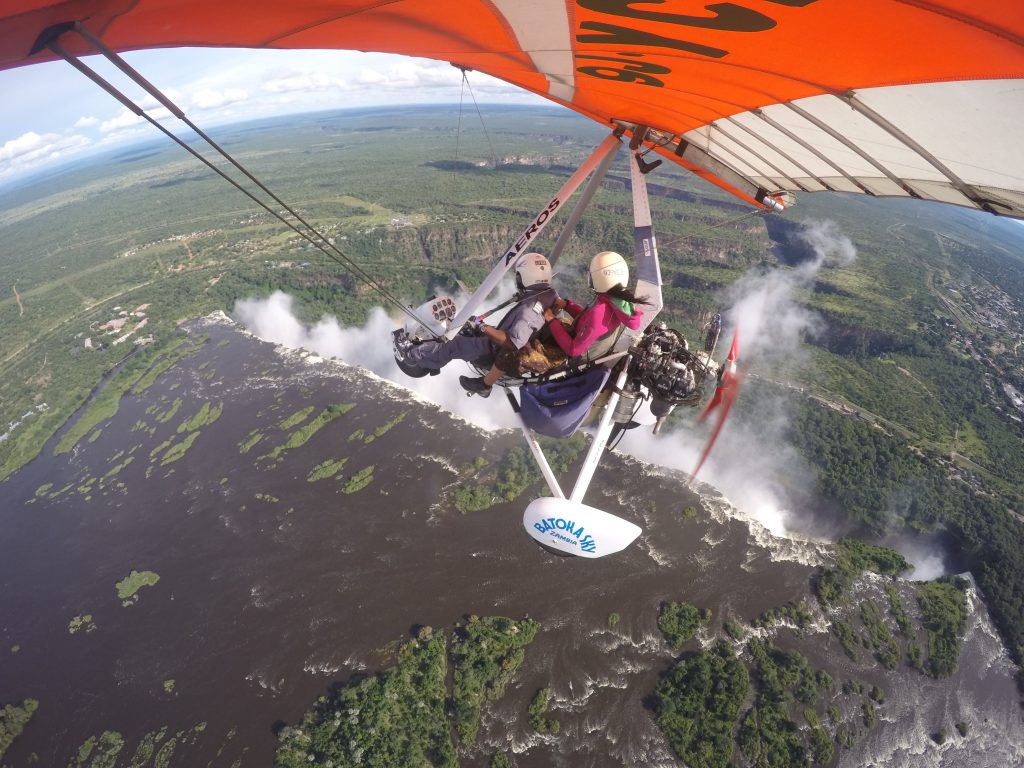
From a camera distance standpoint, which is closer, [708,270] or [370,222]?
[708,270]

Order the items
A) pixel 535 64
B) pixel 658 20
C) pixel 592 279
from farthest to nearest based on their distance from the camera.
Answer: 1. pixel 592 279
2. pixel 535 64
3. pixel 658 20

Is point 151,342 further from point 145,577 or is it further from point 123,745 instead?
point 123,745

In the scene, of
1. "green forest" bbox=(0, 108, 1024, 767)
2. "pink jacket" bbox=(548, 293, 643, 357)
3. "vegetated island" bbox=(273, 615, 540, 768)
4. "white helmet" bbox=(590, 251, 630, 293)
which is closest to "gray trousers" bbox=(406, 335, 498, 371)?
"pink jacket" bbox=(548, 293, 643, 357)

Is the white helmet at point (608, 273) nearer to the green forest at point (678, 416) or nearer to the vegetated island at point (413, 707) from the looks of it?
the green forest at point (678, 416)

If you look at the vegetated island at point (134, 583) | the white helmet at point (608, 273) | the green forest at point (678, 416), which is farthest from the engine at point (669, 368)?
the vegetated island at point (134, 583)

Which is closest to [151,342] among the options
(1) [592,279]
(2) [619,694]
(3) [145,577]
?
(3) [145,577]

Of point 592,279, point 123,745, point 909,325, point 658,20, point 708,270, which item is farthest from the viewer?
point 708,270

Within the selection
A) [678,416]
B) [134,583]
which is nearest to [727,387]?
[134,583]
